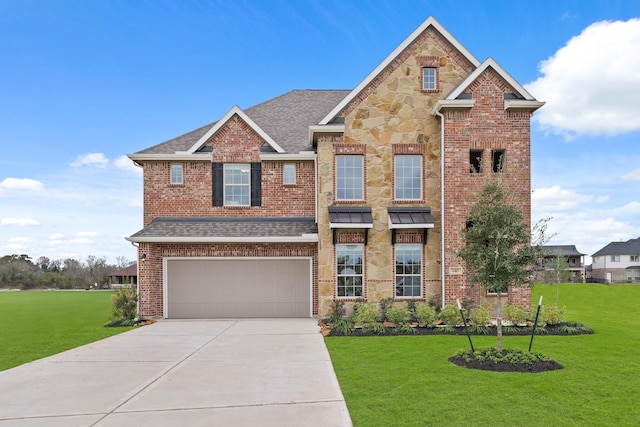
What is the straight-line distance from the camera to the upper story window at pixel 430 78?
54.6 ft

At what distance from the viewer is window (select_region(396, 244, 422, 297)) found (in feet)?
53.5

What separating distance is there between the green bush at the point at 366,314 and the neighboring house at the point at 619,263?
2417 inches

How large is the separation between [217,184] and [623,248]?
6966cm

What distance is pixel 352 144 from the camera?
16.5 metres

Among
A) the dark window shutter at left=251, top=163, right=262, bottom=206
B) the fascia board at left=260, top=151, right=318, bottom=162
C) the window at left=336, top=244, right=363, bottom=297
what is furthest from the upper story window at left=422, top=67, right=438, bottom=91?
the dark window shutter at left=251, top=163, right=262, bottom=206

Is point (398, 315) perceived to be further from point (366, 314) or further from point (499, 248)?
point (499, 248)

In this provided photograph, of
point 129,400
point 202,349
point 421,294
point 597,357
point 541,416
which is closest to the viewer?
point 541,416

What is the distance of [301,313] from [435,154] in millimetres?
7708

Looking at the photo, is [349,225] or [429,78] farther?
[429,78]

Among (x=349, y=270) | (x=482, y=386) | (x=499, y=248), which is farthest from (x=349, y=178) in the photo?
(x=482, y=386)

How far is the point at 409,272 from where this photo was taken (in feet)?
53.6

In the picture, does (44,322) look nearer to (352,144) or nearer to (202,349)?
(202,349)

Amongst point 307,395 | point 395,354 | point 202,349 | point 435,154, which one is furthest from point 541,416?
point 435,154

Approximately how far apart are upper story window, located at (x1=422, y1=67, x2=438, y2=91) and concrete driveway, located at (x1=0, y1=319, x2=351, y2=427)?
985 centimetres
